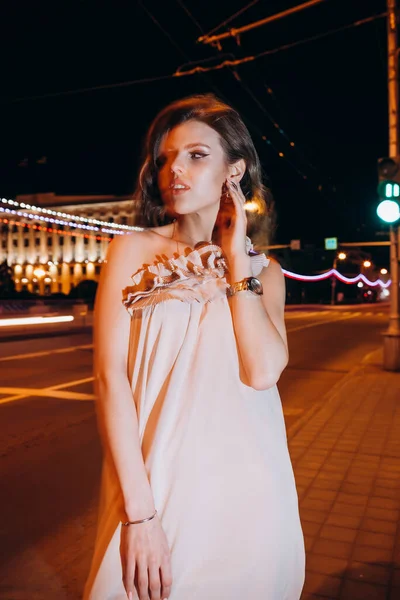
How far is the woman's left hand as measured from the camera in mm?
1443

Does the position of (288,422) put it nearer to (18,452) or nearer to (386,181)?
(18,452)

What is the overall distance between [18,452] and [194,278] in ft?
16.4

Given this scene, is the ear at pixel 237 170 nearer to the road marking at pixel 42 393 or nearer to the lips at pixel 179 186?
the lips at pixel 179 186

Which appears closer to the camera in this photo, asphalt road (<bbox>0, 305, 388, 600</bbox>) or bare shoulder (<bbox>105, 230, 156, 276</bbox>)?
bare shoulder (<bbox>105, 230, 156, 276</bbox>)

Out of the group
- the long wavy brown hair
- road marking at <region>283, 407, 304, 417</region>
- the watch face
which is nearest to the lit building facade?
road marking at <region>283, 407, 304, 417</region>

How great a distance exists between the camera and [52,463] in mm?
5289

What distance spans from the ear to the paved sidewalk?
2.29 meters

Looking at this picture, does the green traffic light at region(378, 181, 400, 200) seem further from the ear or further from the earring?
the earring

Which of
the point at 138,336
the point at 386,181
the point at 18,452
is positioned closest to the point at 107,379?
the point at 138,336

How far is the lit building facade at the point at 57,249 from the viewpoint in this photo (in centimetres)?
7888

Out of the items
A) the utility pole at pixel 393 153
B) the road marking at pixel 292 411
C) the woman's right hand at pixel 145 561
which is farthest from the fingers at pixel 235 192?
the utility pole at pixel 393 153

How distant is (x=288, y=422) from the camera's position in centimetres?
671

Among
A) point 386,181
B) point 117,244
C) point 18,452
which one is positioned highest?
point 386,181

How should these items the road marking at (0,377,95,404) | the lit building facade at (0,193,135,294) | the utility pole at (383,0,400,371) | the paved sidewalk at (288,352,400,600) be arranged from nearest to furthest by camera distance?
1. the paved sidewalk at (288,352,400,600)
2. the road marking at (0,377,95,404)
3. the utility pole at (383,0,400,371)
4. the lit building facade at (0,193,135,294)
